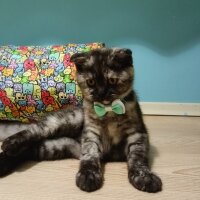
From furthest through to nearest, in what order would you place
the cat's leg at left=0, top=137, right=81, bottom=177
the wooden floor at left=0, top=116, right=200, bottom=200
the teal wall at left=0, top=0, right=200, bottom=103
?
the teal wall at left=0, top=0, right=200, bottom=103, the cat's leg at left=0, top=137, right=81, bottom=177, the wooden floor at left=0, top=116, right=200, bottom=200

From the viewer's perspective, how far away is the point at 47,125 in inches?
59.7

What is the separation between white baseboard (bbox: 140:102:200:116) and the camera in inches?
88.5

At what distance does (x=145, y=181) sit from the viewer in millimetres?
1228

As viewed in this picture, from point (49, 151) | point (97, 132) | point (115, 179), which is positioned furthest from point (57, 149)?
point (115, 179)

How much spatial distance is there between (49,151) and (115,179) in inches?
13.2

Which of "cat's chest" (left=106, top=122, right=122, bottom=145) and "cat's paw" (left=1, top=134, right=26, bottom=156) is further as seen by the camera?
"cat's chest" (left=106, top=122, right=122, bottom=145)

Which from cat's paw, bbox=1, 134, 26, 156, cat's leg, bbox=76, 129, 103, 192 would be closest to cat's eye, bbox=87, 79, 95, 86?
cat's leg, bbox=76, 129, 103, 192

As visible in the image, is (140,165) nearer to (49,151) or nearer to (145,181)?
(145,181)

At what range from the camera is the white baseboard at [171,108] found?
225 cm

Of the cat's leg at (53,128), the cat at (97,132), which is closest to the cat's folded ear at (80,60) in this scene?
the cat at (97,132)

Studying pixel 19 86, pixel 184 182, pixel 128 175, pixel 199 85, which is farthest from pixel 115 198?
pixel 199 85

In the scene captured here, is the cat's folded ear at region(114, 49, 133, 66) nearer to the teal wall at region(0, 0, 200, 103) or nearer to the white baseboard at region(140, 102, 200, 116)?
the teal wall at region(0, 0, 200, 103)

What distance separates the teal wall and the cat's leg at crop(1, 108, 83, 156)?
29.7 inches

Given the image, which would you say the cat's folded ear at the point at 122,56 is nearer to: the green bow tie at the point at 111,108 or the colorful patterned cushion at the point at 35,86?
the green bow tie at the point at 111,108
